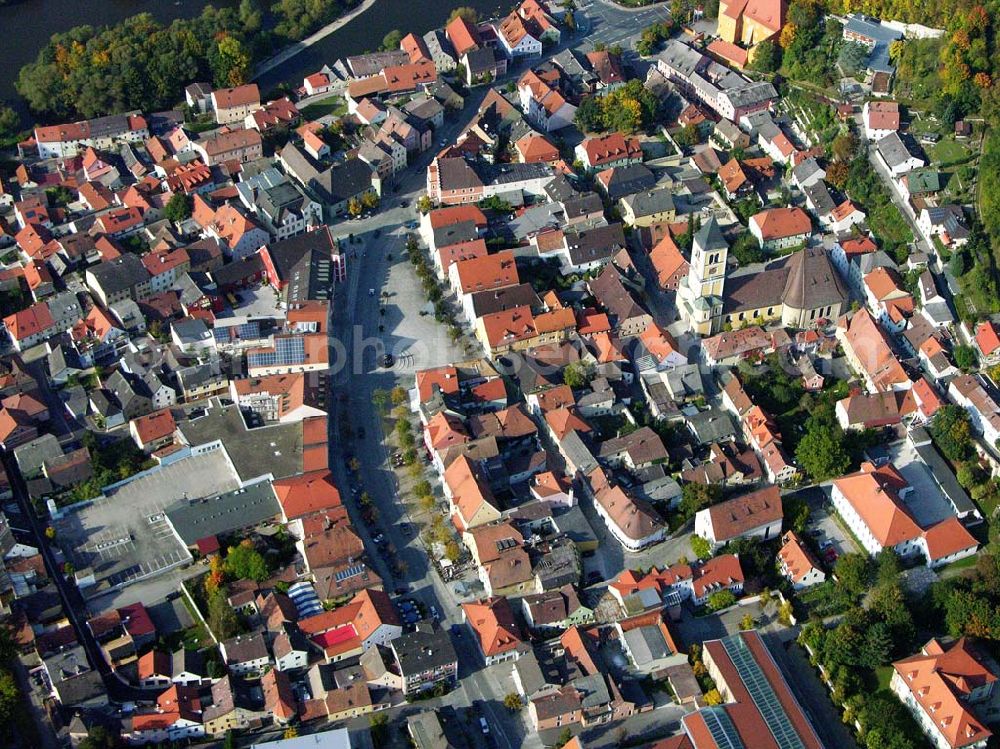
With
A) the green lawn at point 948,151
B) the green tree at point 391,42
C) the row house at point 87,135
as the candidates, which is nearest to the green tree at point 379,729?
the green lawn at point 948,151

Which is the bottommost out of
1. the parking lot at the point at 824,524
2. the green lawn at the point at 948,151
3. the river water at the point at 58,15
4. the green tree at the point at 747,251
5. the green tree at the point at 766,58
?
the parking lot at the point at 824,524

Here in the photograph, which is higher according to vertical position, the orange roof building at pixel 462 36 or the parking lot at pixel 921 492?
the orange roof building at pixel 462 36

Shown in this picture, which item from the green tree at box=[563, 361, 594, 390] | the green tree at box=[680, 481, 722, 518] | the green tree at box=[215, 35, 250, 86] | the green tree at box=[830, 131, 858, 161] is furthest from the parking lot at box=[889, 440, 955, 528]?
the green tree at box=[215, 35, 250, 86]

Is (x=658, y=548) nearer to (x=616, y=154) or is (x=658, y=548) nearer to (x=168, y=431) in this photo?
(x=168, y=431)

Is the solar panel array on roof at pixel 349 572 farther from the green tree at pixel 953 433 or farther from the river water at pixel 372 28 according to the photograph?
the river water at pixel 372 28

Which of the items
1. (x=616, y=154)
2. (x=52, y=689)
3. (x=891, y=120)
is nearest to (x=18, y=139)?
(x=616, y=154)

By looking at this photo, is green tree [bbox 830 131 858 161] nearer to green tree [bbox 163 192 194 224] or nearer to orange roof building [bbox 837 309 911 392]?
orange roof building [bbox 837 309 911 392]
